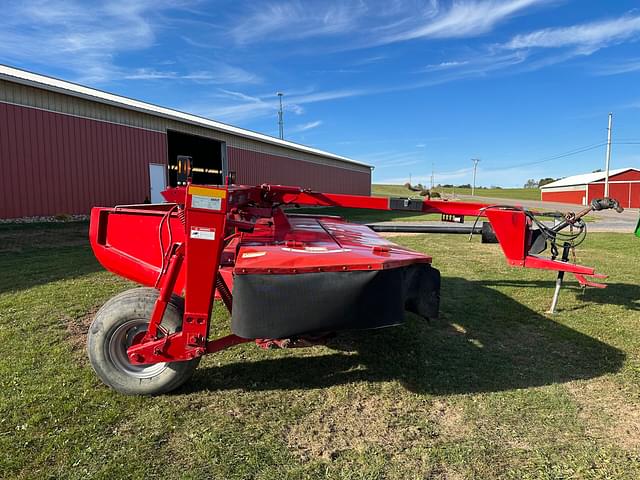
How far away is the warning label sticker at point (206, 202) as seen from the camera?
109 inches

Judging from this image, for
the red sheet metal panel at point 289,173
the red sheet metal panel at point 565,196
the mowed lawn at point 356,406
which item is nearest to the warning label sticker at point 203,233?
the mowed lawn at point 356,406

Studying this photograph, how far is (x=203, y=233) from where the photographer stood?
9.23 ft

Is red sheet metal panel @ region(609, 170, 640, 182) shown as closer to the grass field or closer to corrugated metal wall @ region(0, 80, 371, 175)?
the grass field

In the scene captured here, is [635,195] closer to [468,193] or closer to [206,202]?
[468,193]

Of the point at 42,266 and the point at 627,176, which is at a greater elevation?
the point at 627,176

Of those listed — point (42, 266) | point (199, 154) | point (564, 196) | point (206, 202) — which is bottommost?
point (42, 266)

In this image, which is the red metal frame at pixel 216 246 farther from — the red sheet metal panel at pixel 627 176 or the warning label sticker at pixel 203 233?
the red sheet metal panel at pixel 627 176

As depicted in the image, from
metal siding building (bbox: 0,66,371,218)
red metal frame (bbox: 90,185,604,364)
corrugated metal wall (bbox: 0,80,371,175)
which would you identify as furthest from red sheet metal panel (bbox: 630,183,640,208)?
red metal frame (bbox: 90,185,604,364)

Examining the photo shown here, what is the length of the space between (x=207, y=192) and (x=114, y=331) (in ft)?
3.73

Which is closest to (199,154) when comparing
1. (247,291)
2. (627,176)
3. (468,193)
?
(247,291)

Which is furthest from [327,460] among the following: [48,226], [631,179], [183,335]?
[631,179]

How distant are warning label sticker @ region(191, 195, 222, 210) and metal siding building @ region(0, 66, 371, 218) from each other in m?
13.0

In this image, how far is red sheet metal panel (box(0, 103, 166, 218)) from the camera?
43.4ft

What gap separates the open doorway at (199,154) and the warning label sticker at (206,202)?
53.5 ft
